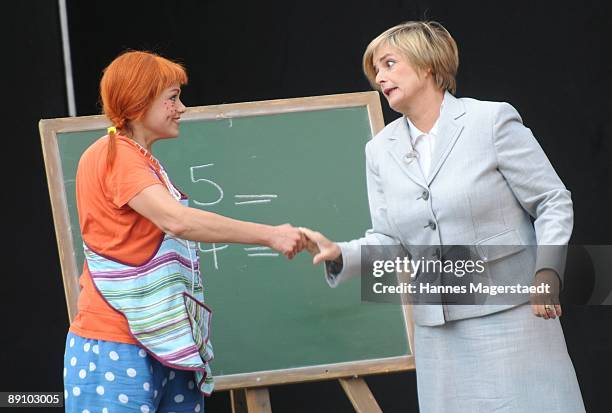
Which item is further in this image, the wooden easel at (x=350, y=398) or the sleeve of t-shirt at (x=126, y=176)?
the wooden easel at (x=350, y=398)

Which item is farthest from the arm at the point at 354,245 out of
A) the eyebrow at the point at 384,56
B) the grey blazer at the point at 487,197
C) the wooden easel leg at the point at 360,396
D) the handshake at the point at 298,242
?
the wooden easel leg at the point at 360,396

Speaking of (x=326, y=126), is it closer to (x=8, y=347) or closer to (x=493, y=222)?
(x=493, y=222)

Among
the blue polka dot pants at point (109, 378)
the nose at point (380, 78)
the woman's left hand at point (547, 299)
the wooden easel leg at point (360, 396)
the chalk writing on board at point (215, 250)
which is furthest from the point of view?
the chalk writing on board at point (215, 250)

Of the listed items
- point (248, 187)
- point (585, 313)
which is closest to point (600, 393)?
point (585, 313)

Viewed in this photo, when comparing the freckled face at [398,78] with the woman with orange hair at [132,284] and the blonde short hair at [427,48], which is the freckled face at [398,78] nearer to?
the blonde short hair at [427,48]

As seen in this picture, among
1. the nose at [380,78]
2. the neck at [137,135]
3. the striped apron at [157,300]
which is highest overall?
the nose at [380,78]

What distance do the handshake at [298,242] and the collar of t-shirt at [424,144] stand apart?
0.32 metres

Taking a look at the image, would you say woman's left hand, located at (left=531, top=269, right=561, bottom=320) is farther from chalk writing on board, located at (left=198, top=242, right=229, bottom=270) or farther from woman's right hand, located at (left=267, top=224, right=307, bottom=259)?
chalk writing on board, located at (left=198, top=242, right=229, bottom=270)

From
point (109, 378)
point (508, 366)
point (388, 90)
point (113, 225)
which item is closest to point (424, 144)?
point (388, 90)

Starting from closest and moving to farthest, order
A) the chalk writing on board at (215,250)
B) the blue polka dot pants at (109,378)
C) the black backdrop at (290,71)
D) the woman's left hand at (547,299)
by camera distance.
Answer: the woman's left hand at (547,299), the blue polka dot pants at (109,378), the chalk writing on board at (215,250), the black backdrop at (290,71)

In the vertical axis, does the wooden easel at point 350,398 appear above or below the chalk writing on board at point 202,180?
below

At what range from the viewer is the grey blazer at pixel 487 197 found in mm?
2645

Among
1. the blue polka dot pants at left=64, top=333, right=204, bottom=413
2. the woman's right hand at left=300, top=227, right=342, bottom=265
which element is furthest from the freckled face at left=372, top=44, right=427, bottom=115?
the blue polka dot pants at left=64, top=333, right=204, bottom=413

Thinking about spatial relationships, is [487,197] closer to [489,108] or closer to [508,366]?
[489,108]
